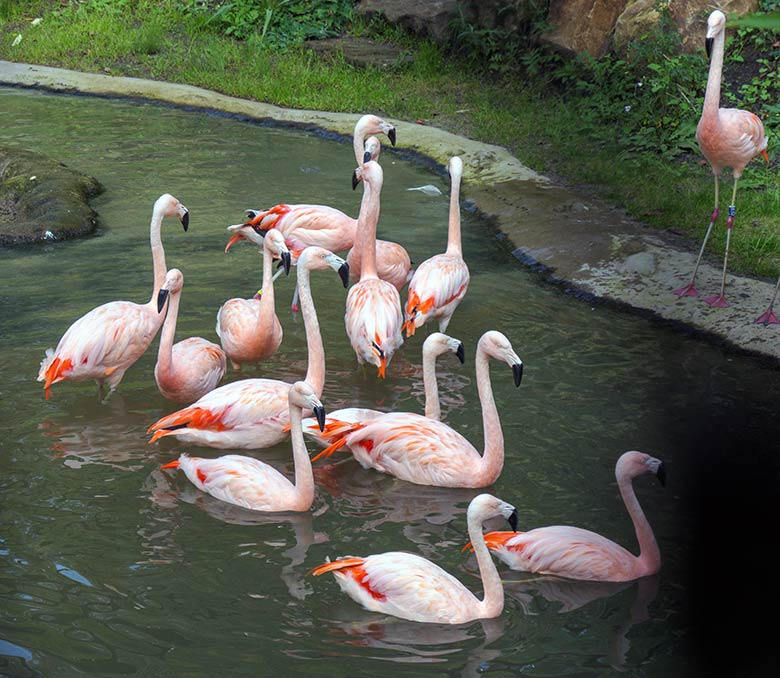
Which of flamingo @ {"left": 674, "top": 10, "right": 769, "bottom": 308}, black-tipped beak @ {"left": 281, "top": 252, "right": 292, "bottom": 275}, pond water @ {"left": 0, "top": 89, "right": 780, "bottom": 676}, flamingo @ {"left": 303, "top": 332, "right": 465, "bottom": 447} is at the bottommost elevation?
pond water @ {"left": 0, "top": 89, "right": 780, "bottom": 676}

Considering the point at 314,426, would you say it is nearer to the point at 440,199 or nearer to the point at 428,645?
the point at 428,645

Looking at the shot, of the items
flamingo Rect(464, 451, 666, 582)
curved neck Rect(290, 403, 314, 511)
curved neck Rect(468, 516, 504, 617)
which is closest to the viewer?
curved neck Rect(468, 516, 504, 617)

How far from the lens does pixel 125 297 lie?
245 inches

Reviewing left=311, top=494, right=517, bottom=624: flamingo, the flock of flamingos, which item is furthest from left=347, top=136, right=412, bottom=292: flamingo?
left=311, top=494, right=517, bottom=624: flamingo

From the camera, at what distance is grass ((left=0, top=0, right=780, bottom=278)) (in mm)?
7500

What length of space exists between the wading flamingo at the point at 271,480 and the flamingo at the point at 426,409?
1.32 ft

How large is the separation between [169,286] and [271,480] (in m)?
1.33

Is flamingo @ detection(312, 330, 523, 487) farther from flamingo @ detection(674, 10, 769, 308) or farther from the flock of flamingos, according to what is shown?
flamingo @ detection(674, 10, 769, 308)

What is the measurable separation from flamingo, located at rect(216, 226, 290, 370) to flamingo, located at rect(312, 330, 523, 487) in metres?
0.93

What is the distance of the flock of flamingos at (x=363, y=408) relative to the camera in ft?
11.3

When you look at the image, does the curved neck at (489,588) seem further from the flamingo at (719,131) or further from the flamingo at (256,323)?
the flamingo at (719,131)

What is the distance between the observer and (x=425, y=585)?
10.9 feet

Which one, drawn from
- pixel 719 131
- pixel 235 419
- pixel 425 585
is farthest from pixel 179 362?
pixel 719 131

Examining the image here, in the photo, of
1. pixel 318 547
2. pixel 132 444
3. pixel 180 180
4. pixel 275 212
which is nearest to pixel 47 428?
pixel 132 444
